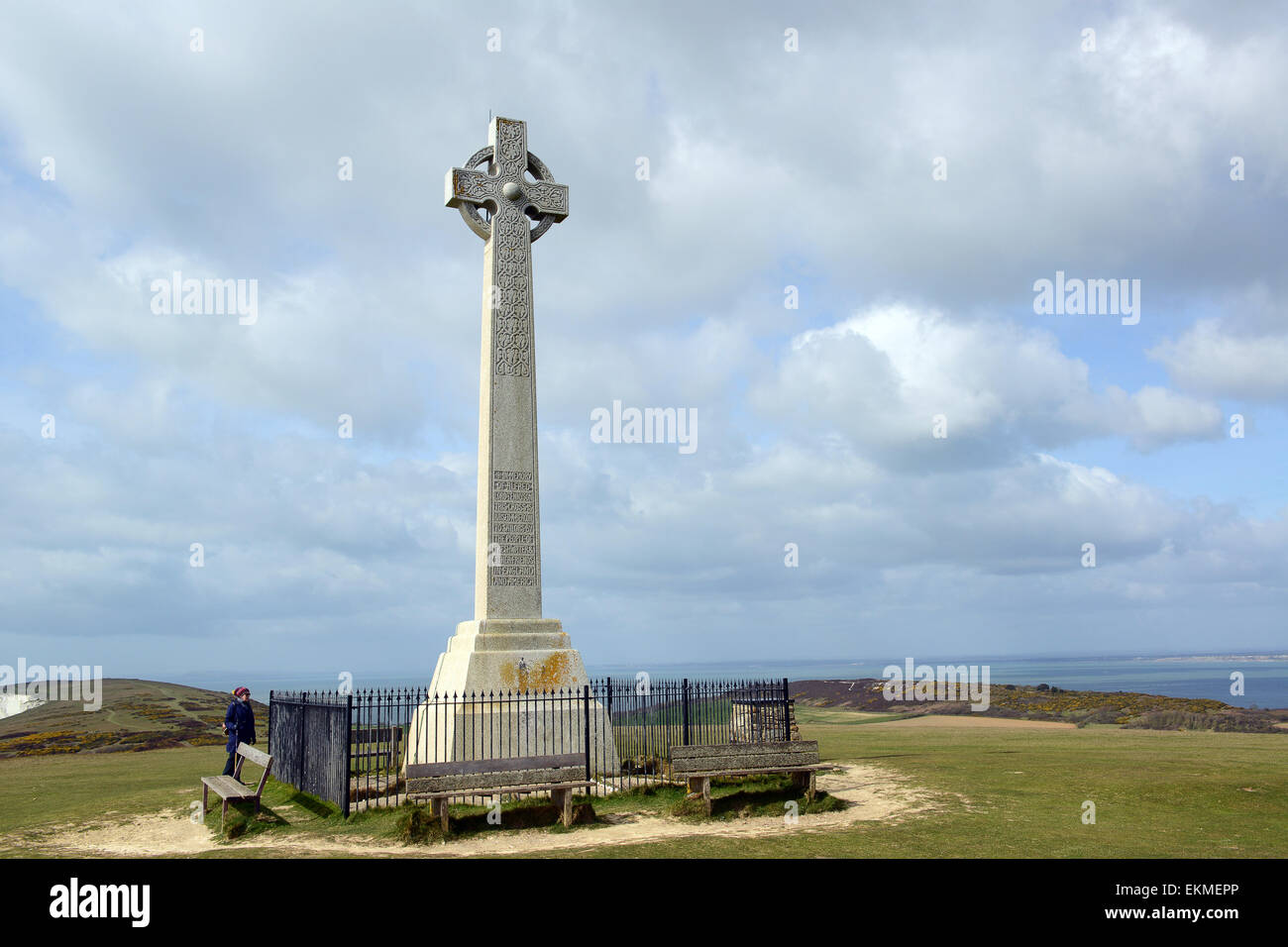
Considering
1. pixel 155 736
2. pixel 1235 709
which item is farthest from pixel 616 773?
pixel 1235 709

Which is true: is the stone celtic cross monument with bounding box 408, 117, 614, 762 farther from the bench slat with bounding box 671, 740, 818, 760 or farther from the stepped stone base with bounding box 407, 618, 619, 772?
the bench slat with bounding box 671, 740, 818, 760

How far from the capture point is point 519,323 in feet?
52.6

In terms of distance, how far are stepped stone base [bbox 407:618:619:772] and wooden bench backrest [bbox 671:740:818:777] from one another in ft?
8.68

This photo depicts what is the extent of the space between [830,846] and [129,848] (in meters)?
7.87

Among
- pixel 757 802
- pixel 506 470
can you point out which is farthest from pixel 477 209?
pixel 757 802

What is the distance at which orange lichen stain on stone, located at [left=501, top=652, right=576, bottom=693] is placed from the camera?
46.6ft

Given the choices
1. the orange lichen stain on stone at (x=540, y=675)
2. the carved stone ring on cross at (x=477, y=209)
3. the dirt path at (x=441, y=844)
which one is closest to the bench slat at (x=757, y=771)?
the dirt path at (x=441, y=844)

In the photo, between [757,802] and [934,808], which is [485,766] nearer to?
[757,802]

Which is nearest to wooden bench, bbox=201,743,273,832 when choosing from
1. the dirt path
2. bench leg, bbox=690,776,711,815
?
the dirt path

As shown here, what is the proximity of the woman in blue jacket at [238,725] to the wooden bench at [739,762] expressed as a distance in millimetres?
6747

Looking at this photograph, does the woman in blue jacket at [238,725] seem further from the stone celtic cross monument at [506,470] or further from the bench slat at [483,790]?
the bench slat at [483,790]

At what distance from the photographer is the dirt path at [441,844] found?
955 centimetres
